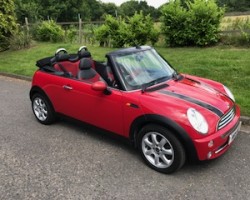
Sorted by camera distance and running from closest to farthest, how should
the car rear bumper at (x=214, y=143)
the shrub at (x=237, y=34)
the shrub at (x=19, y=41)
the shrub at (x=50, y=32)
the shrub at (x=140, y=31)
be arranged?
the car rear bumper at (x=214, y=143)
the shrub at (x=237, y=34)
the shrub at (x=140, y=31)
the shrub at (x=19, y=41)
the shrub at (x=50, y=32)

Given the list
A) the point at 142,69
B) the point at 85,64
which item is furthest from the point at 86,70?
the point at 142,69

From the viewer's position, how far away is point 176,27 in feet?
36.7

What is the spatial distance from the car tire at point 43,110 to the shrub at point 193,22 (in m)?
6.46

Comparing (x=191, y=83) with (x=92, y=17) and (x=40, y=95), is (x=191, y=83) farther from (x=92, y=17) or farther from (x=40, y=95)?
(x=92, y=17)

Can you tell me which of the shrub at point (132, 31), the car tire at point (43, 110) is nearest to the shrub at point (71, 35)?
the shrub at point (132, 31)

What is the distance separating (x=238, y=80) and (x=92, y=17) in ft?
270

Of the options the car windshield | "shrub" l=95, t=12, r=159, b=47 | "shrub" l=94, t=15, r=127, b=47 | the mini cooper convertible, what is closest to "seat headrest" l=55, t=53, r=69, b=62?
the mini cooper convertible

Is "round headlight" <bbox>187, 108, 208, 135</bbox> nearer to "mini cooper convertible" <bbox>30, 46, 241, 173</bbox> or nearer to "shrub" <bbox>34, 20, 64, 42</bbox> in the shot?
"mini cooper convertible" <bbox>30, 46, 241, 173</bbox>

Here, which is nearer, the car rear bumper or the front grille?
the car rear bumper

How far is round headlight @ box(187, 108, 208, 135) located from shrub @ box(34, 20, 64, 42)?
14.5 meters

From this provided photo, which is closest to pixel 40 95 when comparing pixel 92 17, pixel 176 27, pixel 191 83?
pixel 191 83

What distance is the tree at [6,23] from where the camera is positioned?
15.8 meters

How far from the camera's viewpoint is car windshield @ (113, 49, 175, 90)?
177 inches

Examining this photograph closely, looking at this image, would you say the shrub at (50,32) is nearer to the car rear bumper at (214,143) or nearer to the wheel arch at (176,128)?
the wheel arch at (176,128)
